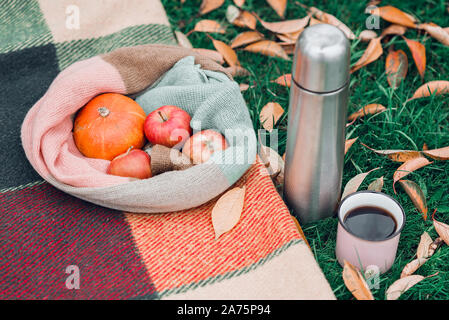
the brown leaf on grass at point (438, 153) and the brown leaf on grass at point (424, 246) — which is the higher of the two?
the brown leaf on grass at point (438, 153)

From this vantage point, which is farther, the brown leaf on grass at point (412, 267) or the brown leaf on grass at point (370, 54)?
the brown leaf on grass at point (370, 54)

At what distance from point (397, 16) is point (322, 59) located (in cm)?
96

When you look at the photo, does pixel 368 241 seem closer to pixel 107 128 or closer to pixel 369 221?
pixel 369 221

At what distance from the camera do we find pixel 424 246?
1.27m

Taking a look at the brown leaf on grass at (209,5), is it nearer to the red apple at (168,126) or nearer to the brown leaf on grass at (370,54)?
the brown leaf on grass at (370,54)

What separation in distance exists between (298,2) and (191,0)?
43 centimetres

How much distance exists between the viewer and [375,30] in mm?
1870

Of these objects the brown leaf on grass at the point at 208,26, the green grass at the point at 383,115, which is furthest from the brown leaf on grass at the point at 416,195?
the brown leaf on grass at the point at 208,26

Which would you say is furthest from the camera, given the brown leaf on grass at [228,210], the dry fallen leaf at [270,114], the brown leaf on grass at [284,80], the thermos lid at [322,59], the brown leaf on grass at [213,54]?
the brown leaf on grass at [213,54]

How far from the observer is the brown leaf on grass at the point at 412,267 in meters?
1.21

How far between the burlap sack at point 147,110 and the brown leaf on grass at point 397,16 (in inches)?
28.0

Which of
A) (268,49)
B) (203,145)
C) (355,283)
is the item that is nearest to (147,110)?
(203,145)
